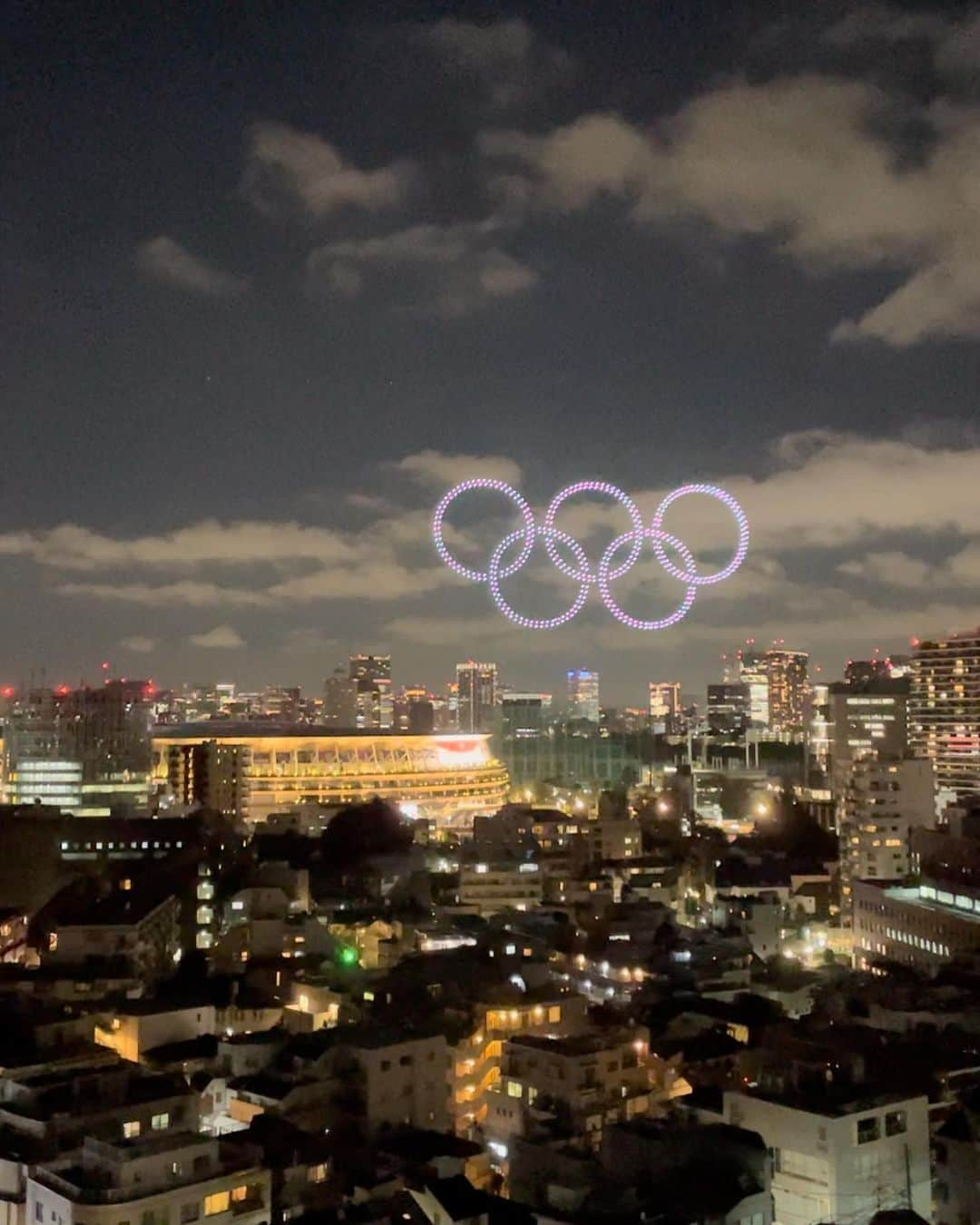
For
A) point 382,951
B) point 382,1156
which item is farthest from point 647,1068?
point 382,951

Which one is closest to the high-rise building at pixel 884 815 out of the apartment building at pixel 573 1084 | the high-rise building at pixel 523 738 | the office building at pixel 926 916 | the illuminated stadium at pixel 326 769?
the office building at pixel 926 916

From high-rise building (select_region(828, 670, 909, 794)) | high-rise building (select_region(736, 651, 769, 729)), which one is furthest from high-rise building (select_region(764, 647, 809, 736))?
high-rise building (select_region(828, 670, 909, 794))

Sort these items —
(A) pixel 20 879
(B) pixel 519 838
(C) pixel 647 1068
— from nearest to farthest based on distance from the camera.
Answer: (C) pixel 647 1068 < (A) pixel 20 879 < (B) pixel 519 838

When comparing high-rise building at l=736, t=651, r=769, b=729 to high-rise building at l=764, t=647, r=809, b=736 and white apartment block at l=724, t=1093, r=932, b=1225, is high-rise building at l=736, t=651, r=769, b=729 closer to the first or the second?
high-rise building at l=764, t=647, r=809, b=736

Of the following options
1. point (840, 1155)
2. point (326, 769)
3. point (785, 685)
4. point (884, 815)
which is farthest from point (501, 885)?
point (785, 685)

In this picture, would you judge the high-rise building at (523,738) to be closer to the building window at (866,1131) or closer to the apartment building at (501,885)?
the apartment building at (501,885)

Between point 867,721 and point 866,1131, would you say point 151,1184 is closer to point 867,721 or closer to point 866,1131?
point 866,1131

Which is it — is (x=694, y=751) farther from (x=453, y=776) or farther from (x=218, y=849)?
(x=218, y=849)
